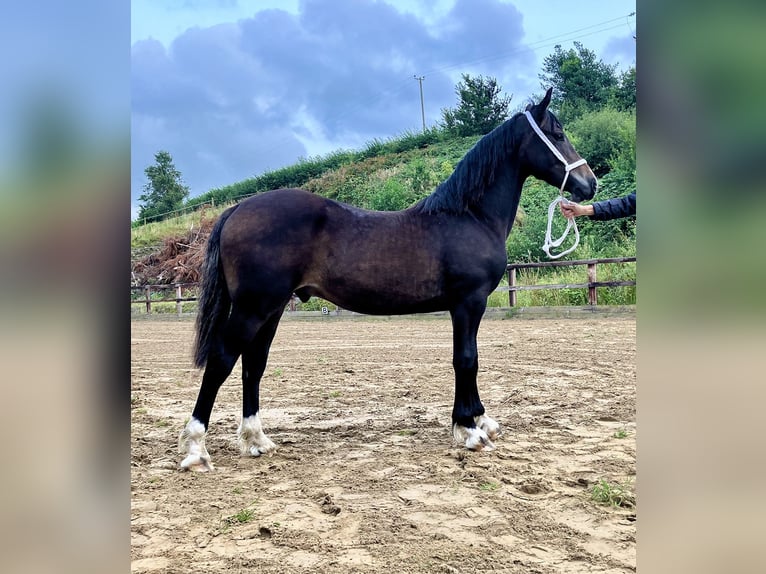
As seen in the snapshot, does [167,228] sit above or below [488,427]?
above

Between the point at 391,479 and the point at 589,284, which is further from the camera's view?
the point at 589,284

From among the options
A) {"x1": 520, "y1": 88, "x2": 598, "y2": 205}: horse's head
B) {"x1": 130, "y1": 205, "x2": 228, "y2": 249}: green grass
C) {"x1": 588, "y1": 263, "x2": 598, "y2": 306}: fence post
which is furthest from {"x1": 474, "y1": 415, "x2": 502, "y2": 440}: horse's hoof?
{"x1": 130, "y1": 205, "x2": 228, "y2": 249}: green grass

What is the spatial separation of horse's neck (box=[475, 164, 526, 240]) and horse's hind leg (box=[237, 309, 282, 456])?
5.51 ft

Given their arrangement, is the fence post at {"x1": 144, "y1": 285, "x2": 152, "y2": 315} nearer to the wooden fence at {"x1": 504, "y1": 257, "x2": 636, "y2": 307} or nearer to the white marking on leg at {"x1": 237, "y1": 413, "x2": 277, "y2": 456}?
the wooden fence at {"x1": 504, "y1": 257, "x2": 636, "y2": 307}

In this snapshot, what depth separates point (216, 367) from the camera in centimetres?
335

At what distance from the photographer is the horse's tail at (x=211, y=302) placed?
3592 mm

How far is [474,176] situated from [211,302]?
6.84 feet

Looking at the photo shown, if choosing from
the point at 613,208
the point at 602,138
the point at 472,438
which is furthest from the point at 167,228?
the point at 613,208

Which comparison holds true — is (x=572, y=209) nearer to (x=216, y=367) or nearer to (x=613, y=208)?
(x=613, y=208)

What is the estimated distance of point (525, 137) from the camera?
3918 mm

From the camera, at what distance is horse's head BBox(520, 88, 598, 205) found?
3850mm
